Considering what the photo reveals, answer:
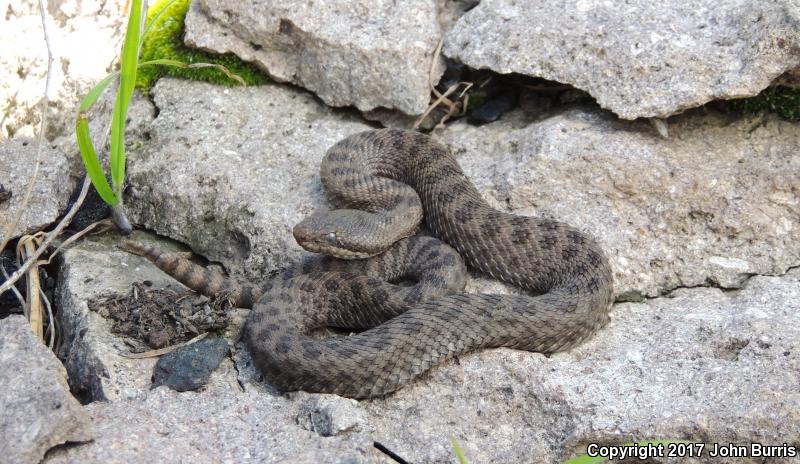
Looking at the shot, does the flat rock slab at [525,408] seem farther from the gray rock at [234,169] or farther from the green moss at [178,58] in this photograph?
the green moss at [178,58]

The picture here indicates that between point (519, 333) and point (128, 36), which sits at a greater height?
point (128, 36)

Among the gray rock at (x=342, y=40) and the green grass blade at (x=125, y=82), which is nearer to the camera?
the green grass blade at (x=125, y=82)

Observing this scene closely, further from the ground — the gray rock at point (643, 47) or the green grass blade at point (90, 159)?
the gray rock at point (643, 47)

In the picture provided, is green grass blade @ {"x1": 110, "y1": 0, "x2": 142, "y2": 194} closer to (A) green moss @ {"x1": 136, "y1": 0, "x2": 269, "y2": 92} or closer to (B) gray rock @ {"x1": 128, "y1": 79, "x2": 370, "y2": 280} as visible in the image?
(B) gray rock @ {"x1": 128, "y1": 79, "x2": 370, "y2": 280}

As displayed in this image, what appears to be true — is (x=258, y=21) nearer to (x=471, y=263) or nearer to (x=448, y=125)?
(x=448, y=125)

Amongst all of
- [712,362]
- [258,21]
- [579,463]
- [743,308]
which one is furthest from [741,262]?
[258,21]

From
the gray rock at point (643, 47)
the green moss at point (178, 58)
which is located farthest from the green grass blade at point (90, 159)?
the gray rock at point (643, 47)

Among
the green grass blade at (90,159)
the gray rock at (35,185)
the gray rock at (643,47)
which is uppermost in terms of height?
Result: the gray rock at (643,47)
